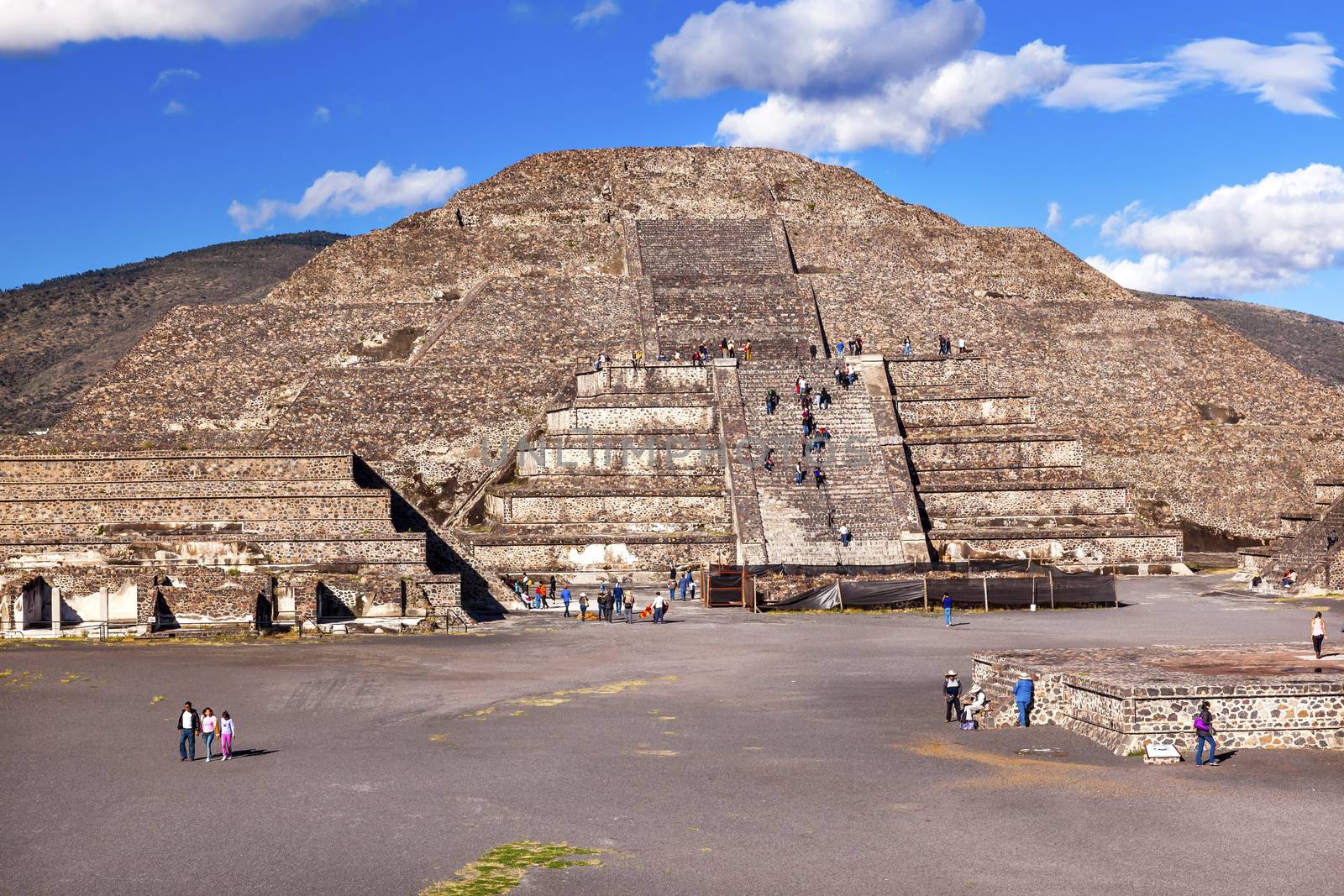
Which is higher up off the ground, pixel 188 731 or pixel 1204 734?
pixel 188 731

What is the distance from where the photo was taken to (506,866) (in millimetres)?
10773

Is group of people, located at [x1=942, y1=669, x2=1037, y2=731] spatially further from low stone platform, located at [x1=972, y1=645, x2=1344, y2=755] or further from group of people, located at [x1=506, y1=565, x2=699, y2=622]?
group of people, located at [x1=506, y1=565, x2=699, y2=622]

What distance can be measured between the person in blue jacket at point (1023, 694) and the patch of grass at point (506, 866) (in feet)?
20.5

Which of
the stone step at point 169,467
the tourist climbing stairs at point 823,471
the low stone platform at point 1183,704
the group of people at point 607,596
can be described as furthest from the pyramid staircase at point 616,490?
the low stone platform at point 1183,704

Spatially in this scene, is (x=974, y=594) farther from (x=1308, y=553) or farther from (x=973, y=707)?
(x=973, y=707)

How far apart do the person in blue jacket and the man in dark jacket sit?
853 cm

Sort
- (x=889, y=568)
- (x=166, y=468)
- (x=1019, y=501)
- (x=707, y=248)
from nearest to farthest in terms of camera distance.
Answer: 1. (x=889, y=568)
2. (x=166, y=468)
3. (x=1019, y=501)
4. (x=707, y=248)

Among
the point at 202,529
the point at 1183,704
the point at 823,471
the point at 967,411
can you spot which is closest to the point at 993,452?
the point at 967,411

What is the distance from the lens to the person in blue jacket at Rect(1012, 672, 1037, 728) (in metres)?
15.7

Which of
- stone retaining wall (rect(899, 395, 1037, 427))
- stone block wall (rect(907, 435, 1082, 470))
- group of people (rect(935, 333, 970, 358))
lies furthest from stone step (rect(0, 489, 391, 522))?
group of people (rect(935, 333, 970, 358))

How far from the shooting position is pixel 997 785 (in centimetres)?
1306

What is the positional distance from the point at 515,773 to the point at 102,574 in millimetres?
13925

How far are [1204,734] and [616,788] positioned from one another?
5.45 metres

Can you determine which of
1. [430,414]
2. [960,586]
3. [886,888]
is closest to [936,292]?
[430,414]
